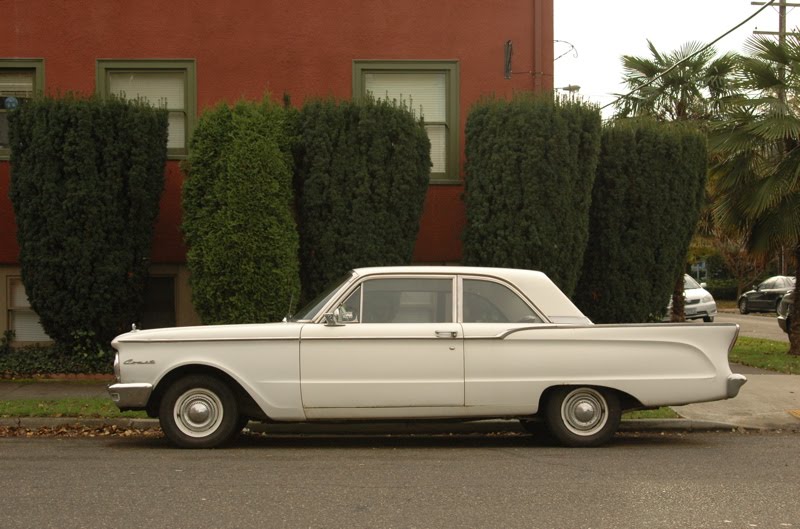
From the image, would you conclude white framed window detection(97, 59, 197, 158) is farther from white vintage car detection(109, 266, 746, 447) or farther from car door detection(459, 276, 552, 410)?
car door detection(459, 276, 552, 410)

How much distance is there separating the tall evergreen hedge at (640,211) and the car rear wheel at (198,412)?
23.2 ft

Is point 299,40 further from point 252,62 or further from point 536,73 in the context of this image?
point 536,73

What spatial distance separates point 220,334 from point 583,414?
3275 mm

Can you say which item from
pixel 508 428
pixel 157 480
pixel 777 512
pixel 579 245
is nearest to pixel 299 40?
pixel 579 245

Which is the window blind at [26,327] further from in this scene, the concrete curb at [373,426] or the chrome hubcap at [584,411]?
the chrome hubcap at [584,411]

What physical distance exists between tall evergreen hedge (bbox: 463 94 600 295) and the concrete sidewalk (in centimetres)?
275

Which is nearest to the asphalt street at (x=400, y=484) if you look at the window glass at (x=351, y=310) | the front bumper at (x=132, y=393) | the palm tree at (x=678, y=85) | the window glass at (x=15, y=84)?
the front bumper at (x=132, y=393)

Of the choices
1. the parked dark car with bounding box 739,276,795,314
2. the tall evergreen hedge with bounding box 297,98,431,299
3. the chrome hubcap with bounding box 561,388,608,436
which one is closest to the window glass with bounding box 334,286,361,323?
the chrome hubcap with bounding box 561,388,608,436

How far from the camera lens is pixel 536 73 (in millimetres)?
14922

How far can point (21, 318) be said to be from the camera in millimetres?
14711

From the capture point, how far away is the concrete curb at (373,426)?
995 centimetres

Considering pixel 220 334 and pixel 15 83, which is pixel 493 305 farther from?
pixel 15 83

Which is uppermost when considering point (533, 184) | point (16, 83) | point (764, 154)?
point (16, 83)

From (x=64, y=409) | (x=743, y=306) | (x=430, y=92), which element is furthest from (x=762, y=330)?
(x=64, y=409)
